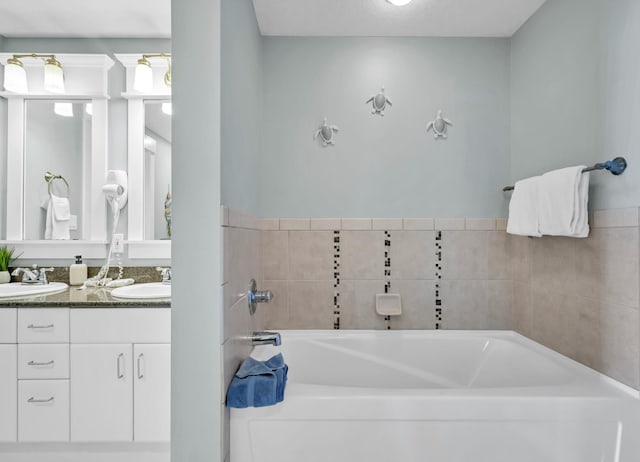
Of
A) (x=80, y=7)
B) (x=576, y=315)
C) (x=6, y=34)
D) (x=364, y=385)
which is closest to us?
(x=576, y=315)

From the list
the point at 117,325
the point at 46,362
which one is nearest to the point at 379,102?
the point at 117,325

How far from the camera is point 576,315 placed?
1.63 meters

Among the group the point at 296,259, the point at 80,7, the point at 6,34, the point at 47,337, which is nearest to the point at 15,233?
the point at 47,337

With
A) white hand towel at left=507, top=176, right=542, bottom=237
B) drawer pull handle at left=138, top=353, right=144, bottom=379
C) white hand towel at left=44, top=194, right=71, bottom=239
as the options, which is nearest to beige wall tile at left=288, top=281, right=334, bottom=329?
drawer pull handle at left=138, top=353, right=144, bottom=379

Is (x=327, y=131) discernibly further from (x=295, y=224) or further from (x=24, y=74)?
(x=24, y=74)

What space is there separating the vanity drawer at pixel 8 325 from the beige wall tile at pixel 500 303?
2.67 m

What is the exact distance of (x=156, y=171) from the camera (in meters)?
2.47

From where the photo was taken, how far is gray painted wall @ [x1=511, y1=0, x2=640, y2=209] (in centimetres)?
135

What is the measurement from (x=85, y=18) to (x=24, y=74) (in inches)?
24.4

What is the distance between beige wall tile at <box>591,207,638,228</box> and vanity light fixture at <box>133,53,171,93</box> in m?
2.59

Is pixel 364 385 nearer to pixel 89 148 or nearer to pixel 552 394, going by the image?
pixel 552 394

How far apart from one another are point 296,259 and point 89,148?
5.42 feet

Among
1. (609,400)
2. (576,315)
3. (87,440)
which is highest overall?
(576,315)

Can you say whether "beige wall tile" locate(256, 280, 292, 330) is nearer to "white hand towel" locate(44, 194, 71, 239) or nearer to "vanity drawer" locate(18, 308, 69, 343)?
"vanity drawer" locate(18, 308, 69, 343)
